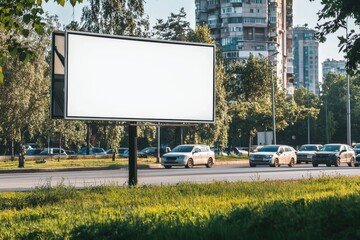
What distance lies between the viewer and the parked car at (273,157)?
141 feet

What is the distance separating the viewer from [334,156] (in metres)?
42.6

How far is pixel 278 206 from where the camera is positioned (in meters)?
9.30

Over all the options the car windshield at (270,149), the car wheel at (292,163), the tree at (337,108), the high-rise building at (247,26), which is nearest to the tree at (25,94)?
the car windshield at (270,149)

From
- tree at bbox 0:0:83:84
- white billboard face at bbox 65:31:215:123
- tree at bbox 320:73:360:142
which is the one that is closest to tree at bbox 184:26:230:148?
white billboard face at bbox 65:31:215:123

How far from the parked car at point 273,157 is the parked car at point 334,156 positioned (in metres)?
2.17

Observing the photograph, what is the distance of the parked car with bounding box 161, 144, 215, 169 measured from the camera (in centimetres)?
4091

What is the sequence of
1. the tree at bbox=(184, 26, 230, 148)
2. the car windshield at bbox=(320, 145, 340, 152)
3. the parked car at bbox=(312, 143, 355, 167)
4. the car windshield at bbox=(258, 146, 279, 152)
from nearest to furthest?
the parked car at bbox=(312, 143, 355, 167), the car windshield at bbox=(320, 145, 340, 152), the car windshield at bbox=(258, 146, 279, 152), the tree at bbox=(184, 26, 230, 148)

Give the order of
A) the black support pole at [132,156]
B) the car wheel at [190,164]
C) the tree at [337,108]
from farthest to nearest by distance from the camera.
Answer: the tree at [337,108] < the car wheel at [190,164] < the black support pole at [132,156]

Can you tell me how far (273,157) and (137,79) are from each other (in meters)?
26.6

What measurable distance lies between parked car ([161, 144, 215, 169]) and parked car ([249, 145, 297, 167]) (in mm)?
2874

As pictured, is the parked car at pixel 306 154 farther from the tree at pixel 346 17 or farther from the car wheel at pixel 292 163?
the tree at pixel 346 17

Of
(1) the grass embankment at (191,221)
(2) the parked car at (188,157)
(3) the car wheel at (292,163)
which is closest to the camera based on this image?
(1) the grass embankment at (191,221)

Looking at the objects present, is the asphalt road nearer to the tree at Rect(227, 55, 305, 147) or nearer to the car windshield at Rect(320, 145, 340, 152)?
the car windshield at Rect(320, 145, 340, 152)

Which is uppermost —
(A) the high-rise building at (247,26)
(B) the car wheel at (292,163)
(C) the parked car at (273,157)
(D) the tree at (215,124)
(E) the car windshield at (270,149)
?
(A) the high-rise building at (247,26)
